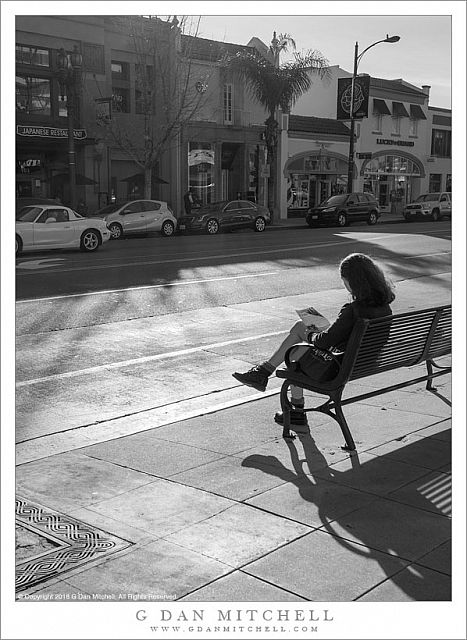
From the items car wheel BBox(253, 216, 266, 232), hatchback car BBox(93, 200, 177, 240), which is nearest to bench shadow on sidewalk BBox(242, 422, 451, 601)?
hatchback car BBox(93, 200, 177, 240)

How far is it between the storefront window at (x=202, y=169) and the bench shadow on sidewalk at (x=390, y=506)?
27814 millimetres

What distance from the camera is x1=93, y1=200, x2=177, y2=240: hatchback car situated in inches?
947

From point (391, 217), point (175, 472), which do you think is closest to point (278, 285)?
point (175, 472)

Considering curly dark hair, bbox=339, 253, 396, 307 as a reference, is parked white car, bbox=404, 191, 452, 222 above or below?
above

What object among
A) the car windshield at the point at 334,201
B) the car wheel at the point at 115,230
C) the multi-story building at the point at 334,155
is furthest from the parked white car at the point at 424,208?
the car wheel at the point at 115,230

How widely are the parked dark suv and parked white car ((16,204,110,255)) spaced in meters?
12.5

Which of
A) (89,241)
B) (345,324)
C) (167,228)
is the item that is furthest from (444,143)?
(167,228)

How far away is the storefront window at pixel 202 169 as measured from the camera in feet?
110

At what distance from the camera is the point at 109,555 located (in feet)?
11.7

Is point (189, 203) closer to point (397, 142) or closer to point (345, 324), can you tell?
point (397, 142)

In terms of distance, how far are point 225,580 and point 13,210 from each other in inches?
68.2

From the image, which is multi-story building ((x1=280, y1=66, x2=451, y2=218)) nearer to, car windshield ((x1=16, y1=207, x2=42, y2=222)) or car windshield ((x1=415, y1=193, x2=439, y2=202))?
car windshield ((x1=415, y1=193, x2=439, y2=202))

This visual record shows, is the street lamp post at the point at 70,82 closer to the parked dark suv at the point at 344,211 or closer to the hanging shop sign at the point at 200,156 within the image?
the hanging shop sign at the point at 200,156

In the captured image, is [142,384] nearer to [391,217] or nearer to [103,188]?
[103,188]
